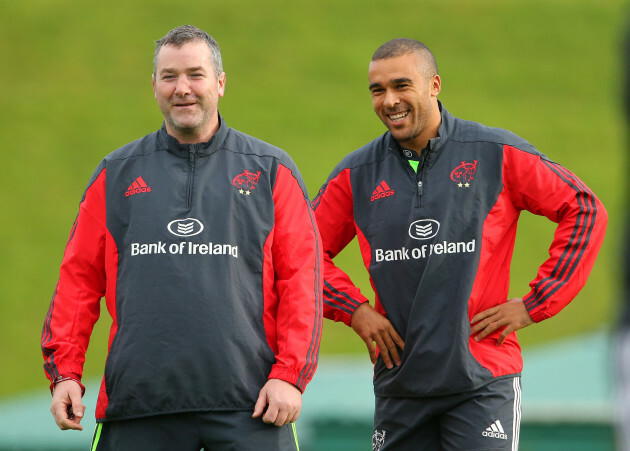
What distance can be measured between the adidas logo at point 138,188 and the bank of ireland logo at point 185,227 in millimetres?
188

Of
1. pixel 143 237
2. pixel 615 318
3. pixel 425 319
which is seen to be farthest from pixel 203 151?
pixel 615 318

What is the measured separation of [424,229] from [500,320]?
1.59ft

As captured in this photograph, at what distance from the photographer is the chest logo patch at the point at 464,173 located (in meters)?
4.37

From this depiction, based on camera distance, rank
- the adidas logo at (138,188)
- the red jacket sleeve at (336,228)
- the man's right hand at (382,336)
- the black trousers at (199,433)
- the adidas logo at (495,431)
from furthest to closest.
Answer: the red jacket sleeve at (336,228) → the man's right hand at (382,336) → the adidas logo at (495,431) → the adidas logo at (138,188) → the black trousers at (199,433)

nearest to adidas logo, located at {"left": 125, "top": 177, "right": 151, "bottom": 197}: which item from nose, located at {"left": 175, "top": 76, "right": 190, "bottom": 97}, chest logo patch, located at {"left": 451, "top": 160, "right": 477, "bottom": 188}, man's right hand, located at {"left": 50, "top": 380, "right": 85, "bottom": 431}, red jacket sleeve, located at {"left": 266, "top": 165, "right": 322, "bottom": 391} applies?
nose, located at {"left": 175, "top": 76, "right": 190, "bottom": 97}

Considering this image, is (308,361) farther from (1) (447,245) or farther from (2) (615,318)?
(2) (615,318)

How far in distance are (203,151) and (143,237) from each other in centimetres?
42

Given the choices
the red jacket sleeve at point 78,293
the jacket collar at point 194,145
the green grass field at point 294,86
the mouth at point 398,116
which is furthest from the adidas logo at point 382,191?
the green grass field at point 294,86

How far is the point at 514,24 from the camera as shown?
25.4m

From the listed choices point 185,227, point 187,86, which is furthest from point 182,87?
point 185,227

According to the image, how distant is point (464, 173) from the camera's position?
14.4ft

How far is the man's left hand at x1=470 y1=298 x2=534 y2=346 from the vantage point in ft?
14.0

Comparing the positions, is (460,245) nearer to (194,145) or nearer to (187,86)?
(194,145)

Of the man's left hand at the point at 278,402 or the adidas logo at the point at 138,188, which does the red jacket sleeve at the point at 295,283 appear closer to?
the man's left hand at the point at 278,402
